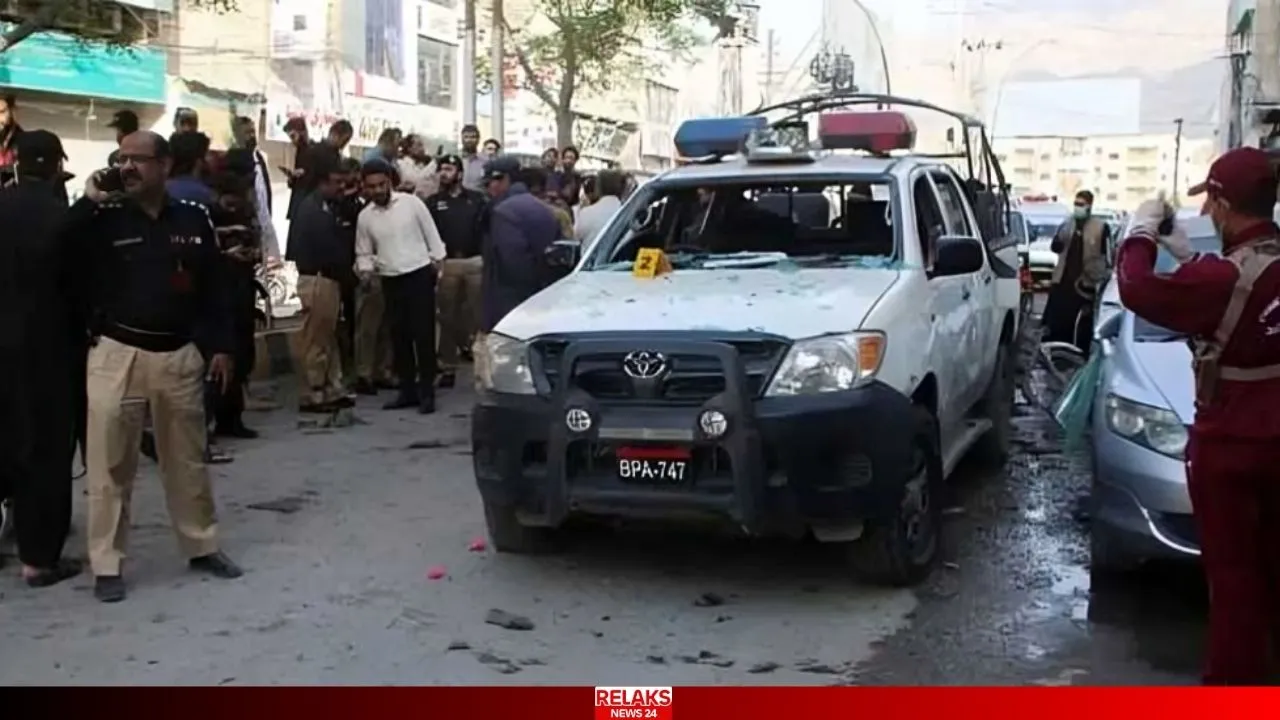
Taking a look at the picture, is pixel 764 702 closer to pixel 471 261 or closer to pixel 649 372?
pixel 649 372

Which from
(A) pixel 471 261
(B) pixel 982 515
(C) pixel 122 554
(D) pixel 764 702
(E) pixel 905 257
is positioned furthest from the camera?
(A) pixel 471 261

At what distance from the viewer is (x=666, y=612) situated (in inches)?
215

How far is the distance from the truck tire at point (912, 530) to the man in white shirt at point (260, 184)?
19.2 ft

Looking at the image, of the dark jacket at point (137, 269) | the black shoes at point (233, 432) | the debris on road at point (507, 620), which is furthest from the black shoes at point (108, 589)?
the black shoes at point (233, 432)

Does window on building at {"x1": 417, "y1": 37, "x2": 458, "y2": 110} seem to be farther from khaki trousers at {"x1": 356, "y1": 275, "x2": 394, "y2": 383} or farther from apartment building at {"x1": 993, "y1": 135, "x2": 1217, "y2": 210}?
khaki trousers at {"x1": 356, "y1": 275, "x2": 394, "y2": 383}

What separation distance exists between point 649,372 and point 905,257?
60.7 inches

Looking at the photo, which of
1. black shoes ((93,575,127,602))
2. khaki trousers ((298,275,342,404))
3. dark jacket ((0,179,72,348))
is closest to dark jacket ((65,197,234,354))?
dark jacket ((0,179,72,348))

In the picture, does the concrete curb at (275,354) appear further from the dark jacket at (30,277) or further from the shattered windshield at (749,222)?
the dark jacket at (30,277)

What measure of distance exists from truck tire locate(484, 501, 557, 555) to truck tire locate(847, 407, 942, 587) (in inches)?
53.1

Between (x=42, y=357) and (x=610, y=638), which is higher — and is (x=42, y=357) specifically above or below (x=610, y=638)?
above

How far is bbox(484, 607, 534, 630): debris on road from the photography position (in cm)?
530

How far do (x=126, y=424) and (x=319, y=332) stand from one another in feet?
13.1

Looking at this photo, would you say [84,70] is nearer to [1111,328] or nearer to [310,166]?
[310,166]

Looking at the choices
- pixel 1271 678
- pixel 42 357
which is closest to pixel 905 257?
pixel 1271 678
